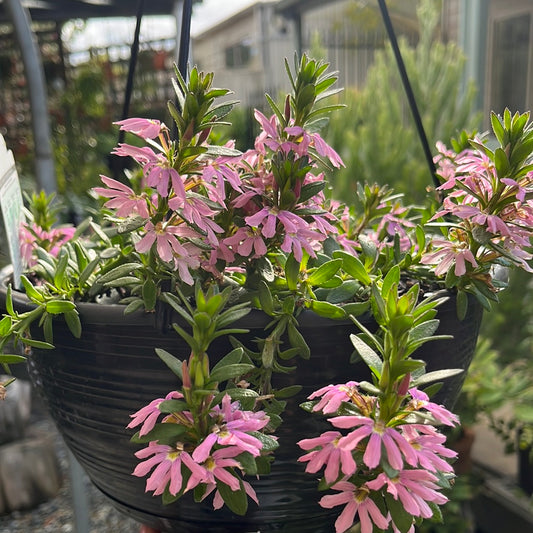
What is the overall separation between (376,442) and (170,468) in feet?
0.38

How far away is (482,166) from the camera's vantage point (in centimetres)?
50

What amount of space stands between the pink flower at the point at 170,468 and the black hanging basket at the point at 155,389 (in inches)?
3.4

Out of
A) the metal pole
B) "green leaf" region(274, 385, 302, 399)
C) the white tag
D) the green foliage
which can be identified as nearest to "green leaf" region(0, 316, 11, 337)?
the white tag

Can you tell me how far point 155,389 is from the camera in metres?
0.45

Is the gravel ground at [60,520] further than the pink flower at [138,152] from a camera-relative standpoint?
Yes

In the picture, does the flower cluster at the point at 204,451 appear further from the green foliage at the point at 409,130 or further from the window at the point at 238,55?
the window at the point at 238,55

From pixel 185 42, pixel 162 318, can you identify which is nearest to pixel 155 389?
pixel 162 318

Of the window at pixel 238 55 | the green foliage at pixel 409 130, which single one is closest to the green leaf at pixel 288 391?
the green foliage at pixel 409 130

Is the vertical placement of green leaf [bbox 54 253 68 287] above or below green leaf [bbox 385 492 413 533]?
above

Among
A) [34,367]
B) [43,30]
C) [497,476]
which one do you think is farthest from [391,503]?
[43,30]


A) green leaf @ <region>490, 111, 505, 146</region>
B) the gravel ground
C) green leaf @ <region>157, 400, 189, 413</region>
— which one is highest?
green leaf @ <region>490, 111, 505, 146</region>

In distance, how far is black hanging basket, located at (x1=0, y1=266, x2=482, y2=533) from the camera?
44 cm

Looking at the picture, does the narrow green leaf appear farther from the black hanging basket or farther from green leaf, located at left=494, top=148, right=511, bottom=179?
green leaf, located at left=494, top=148, right=511, bottom=179

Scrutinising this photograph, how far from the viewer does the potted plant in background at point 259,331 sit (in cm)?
36
